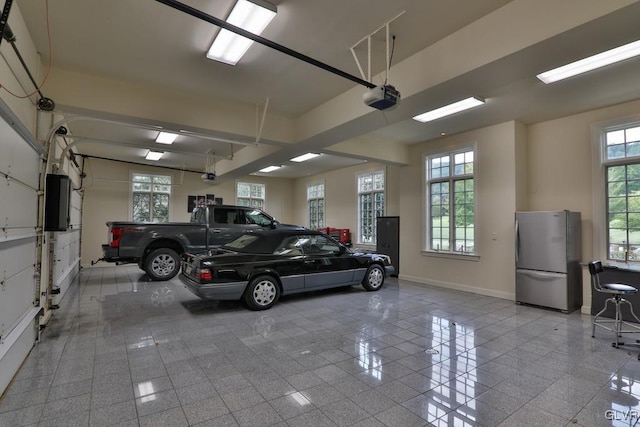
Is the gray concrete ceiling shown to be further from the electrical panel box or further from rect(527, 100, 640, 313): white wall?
the electrical panel box

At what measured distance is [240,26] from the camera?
2932mm

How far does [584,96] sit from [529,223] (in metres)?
2.07

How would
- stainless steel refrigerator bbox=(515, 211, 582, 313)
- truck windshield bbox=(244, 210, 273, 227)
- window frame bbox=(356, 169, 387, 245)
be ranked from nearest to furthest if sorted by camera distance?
stainless steel refrigerator bbox=(515, 211, 582, 313), truck windshield bbox=(244, 210, 273, 227), window frame bbox=(356, 169, 387, 245)

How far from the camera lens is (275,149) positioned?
6113mm

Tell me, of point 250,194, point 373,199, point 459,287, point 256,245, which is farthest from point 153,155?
point 459,287

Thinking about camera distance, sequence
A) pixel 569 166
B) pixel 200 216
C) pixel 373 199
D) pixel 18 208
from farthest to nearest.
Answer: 1. pixel 373 199
2. pixel 200 216
3. pixel 569 166
4. pixel 18 208

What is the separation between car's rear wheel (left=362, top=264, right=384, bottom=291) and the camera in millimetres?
6180

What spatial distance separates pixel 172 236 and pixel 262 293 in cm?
326

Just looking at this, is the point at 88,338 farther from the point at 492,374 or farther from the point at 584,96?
the point at 584,96

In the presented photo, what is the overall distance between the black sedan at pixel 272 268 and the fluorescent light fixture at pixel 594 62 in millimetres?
4008

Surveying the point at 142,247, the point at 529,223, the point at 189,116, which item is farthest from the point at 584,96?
the point at 142,247

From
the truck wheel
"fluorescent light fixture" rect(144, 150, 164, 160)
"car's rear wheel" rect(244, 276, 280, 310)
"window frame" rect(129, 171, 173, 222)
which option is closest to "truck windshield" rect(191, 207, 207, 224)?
the truck wheel

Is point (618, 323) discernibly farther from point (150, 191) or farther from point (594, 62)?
point (150, 191)

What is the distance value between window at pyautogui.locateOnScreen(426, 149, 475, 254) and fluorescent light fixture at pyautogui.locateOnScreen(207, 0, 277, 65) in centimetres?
505
